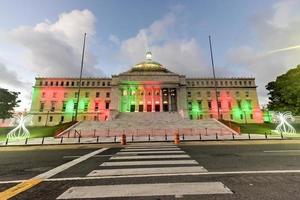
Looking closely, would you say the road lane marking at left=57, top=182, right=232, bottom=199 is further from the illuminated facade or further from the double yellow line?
the illuminated facade

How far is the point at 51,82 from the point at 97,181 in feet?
247

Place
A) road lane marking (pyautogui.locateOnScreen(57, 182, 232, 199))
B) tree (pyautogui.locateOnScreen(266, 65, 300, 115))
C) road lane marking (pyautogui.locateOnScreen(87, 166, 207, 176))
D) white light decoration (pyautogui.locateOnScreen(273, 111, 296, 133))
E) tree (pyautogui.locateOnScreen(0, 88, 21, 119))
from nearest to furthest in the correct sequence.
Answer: road lane marking (pyautogui.locateOnScreen(57, 182, 232, 199)) → road lane marking (pyautogui.locateOnScreen(87, 166, 207, 176)) → white light decoration (pyautogui.locateOnScreen(273, 111, 296, 133)) → tree (pyautogui.locateOnScreen(266, 65, 300, 115)) → tree (pyautogui.locateOnScreen(0, 88, 21, 119))

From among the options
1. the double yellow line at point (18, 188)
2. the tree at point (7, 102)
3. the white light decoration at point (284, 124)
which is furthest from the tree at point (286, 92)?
the tree at point (7, 102)

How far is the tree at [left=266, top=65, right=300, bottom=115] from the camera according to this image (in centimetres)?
3911

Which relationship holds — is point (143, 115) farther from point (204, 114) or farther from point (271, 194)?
point (271, 194)

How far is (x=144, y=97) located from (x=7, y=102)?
129 feet

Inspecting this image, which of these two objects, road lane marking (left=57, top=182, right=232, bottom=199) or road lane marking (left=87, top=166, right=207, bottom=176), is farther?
road lane marking (left=87, top=166, right=207, bottom=176)

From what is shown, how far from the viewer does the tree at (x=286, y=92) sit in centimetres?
A: 3911

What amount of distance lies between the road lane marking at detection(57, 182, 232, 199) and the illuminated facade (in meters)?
57.9

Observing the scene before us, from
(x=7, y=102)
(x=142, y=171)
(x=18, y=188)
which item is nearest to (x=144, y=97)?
(x=7, y=102)

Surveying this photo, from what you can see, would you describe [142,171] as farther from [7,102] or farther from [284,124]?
[7,102]

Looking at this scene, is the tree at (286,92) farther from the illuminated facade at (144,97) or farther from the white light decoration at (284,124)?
the illuminated facade at (144,97)

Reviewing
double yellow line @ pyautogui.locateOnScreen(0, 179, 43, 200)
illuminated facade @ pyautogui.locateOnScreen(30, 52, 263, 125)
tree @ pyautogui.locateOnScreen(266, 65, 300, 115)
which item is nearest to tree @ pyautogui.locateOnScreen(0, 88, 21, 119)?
illuminated facade @ pyautogui.locateOnScreen(30, 52, 263, 125)

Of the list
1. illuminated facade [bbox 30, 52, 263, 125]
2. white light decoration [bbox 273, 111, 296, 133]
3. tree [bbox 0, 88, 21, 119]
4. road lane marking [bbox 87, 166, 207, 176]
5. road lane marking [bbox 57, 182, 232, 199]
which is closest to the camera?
road lane marking [bbox 57, 182, 232, 199]
